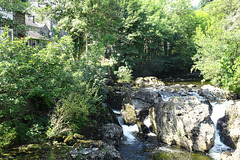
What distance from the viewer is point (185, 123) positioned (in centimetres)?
945

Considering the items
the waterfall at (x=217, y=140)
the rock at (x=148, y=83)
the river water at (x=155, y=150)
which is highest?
the rock at (x=148, y=83)

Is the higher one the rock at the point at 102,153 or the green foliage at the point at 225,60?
the green foliage at the point at 225,60

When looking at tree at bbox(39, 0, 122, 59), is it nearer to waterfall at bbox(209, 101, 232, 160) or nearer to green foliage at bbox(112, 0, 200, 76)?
green foliage at bbox(112, 0, 200, 76)

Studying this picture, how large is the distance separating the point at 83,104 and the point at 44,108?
1931 mm

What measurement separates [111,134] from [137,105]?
378 centimetres

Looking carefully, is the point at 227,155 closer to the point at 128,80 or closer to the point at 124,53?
the point at 128,80

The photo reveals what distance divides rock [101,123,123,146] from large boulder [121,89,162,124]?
8.47 ft

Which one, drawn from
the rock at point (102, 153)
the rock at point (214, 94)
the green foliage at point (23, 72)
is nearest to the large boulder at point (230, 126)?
the rock at point (214, 94)

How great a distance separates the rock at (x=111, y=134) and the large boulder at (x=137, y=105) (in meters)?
2.58


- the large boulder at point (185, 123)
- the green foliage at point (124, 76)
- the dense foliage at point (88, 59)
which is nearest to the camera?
the dense foliage at point (88, 59)

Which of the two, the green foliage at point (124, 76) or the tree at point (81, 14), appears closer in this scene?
the tree at point (81, 14)

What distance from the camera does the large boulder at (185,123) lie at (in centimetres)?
894

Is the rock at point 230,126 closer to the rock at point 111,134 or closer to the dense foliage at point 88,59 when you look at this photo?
the dense foliage at point 88,59

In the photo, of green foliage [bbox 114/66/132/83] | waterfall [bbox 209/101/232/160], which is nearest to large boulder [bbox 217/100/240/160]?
waterfall [bbox 209/101/232/160]
